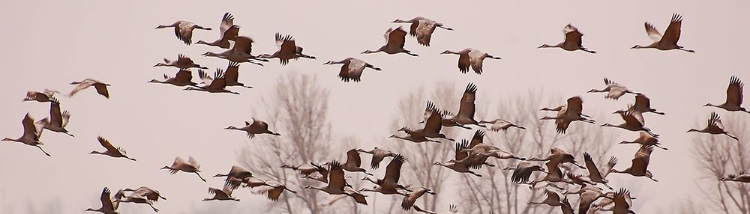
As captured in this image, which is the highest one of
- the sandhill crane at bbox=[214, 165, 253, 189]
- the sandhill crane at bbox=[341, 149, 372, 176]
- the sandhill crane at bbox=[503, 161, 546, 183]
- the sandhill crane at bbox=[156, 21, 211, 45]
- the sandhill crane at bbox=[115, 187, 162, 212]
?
the sandhill crane at bbox=[156, 21, 211, 45]

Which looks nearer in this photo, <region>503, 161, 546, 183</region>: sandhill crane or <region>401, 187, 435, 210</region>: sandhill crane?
<region>503, 161, 546, 183</region>: sandhill crane

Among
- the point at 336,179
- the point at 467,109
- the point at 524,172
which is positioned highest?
the point at 467,109

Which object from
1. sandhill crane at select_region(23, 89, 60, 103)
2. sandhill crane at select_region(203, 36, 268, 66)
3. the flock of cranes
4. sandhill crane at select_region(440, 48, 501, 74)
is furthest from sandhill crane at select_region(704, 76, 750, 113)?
sandhill crane at select_region(23, 89, 60, 103)

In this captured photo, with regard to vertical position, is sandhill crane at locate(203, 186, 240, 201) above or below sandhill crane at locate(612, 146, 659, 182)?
below

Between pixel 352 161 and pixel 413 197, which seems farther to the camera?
pixel 352 161

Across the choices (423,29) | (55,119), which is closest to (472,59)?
(423,29)

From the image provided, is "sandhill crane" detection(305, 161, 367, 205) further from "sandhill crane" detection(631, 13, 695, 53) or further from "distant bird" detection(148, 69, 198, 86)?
"sandhill crane" detection(631, 13, 695, 53)

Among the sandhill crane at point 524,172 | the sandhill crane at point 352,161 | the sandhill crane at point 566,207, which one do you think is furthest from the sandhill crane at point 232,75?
the sandhill crane at point 566,207

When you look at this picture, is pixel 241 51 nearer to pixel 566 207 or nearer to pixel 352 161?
pixel 352 161

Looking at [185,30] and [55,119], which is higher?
[185,30]

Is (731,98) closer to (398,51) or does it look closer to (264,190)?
(398,51)

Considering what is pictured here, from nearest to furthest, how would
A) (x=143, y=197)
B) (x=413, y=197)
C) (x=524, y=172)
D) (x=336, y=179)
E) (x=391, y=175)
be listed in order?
(x=336, y=179)
(x=524, y=172)
(x=413, y=197)
(x=391, y=175)
(x=143, y=197)

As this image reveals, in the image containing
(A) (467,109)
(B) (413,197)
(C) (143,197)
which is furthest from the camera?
(A) (467,109)

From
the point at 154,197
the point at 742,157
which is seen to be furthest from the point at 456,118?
the point at 742,157
